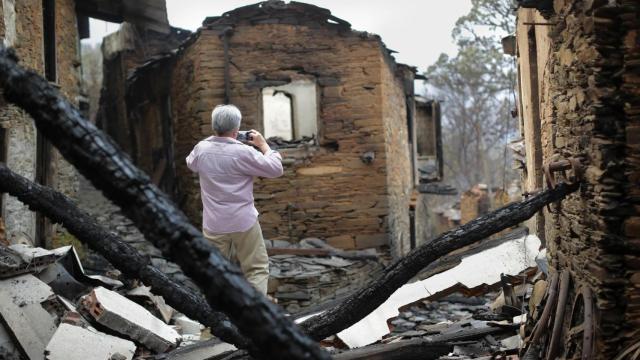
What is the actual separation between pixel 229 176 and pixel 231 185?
0.21 ft

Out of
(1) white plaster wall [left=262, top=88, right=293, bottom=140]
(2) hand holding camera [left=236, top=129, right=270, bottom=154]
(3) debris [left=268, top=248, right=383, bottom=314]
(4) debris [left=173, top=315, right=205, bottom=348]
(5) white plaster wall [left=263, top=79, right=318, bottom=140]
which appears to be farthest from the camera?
(1) white plaster wall [left=262, top=88, right=293, bottom=140]

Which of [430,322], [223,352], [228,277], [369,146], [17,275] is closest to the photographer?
[228,277]

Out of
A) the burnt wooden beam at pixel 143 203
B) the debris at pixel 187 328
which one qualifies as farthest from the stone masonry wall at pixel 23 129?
the burnt wooden beam at pixel 143 203

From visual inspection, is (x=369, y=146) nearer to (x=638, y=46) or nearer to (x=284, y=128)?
(x=284, y=128)

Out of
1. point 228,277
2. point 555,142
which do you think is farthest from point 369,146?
point 228,277

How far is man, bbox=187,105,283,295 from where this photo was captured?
3.94 metres

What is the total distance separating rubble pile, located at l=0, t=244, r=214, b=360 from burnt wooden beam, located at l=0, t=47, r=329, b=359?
244cm

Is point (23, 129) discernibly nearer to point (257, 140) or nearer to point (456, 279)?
point (257, 140)

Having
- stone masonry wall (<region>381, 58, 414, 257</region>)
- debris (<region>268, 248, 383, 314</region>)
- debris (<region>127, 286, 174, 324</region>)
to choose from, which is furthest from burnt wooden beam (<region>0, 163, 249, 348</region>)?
stone masonry wall (<region>381, 58, 414, 257</region>)

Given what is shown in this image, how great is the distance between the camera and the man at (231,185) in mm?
3938

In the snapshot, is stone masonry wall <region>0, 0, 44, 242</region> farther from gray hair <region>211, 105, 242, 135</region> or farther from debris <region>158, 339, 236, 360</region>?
gray hair <region>211, 105, 242, 135</region>

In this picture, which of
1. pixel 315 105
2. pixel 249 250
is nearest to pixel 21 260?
pixel 249 250

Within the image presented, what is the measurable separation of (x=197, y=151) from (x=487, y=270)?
3.32m

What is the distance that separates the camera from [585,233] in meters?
3.14
